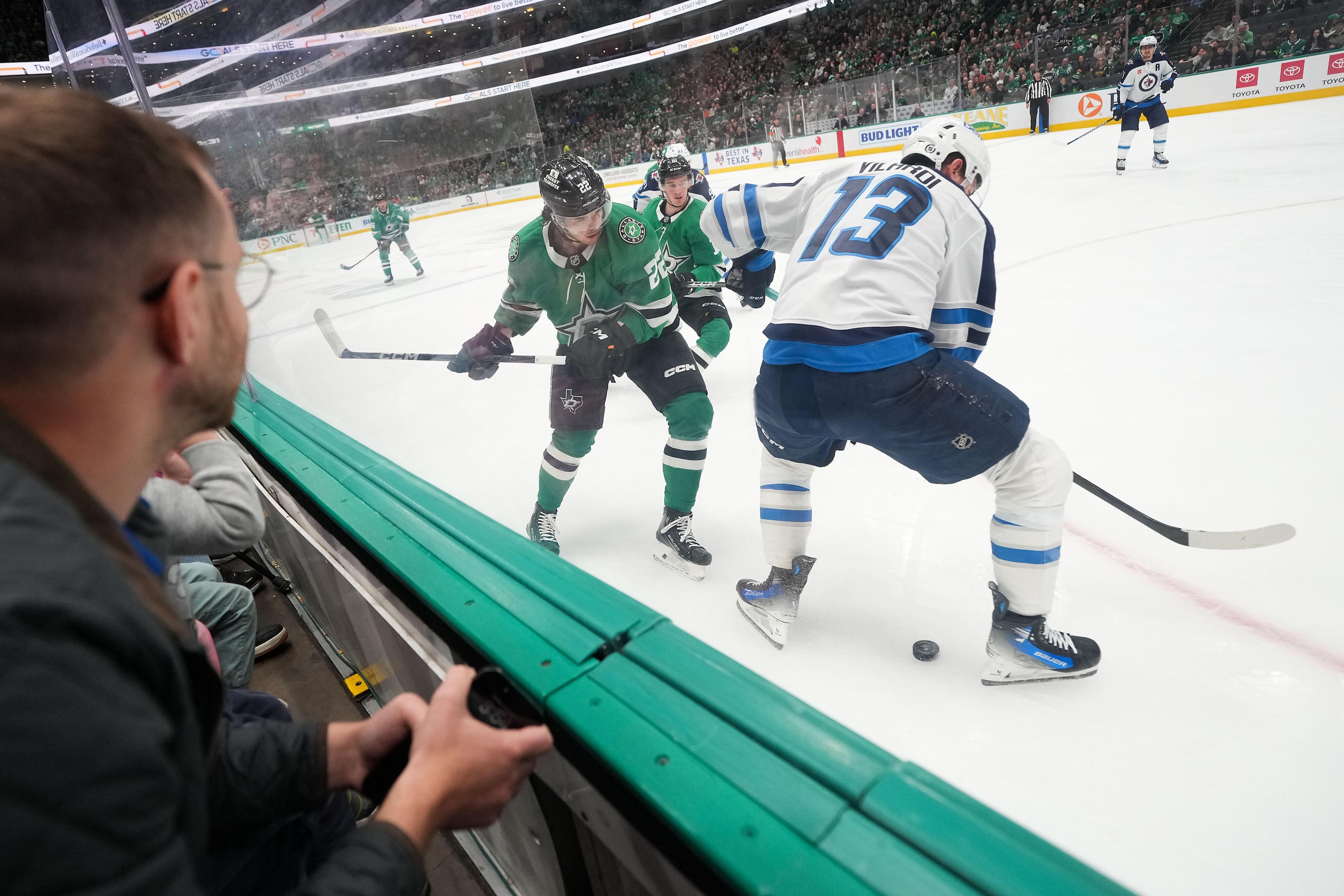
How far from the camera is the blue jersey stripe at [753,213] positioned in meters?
1.73

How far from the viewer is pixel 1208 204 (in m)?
5.03

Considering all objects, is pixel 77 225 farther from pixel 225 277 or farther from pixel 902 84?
pixel 902 84

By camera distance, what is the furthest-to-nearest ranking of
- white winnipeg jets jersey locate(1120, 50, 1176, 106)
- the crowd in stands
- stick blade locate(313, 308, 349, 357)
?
the crowd in stands < white winnipeg jets jersey locate(1120, 50, 1176, 106) < stick blade locate(313, 308, 349, 357)

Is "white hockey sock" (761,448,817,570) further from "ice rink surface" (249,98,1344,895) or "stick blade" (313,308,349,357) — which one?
"stick blade" (313,308,349,357)

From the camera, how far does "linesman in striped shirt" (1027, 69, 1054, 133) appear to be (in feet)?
35.1

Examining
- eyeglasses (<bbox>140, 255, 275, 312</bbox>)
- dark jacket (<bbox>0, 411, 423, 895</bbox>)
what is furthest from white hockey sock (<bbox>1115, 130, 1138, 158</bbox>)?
dark jacket (<bbox>0, 411, 423, 895</bbox>)

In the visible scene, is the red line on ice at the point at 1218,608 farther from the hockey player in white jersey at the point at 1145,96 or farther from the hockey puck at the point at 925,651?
the hockey player in white jersey at the point at 1145,96

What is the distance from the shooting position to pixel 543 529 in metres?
2.32

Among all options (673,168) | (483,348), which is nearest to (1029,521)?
(483,348)

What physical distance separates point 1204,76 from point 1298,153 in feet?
16.0

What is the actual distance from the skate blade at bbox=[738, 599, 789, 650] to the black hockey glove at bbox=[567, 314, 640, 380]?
0.84 meters

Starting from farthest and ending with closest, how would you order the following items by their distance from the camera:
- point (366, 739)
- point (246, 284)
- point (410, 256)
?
1. point (410, 256)
2. point (246, 284)
3. point (366, 739)

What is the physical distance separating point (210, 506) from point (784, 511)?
3.95 feet

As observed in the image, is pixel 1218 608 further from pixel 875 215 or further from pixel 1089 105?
pixel 1089 105
